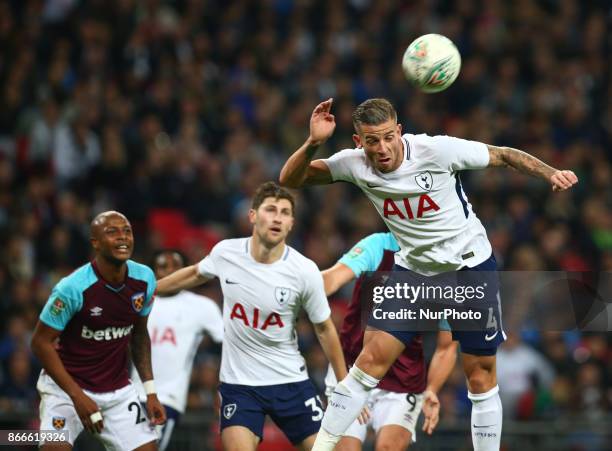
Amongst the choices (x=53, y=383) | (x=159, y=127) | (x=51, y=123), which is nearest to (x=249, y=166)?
(x=159, y=127)

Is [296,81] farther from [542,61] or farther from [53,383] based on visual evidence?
[53,383]

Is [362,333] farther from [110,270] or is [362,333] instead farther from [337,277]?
[110,270]

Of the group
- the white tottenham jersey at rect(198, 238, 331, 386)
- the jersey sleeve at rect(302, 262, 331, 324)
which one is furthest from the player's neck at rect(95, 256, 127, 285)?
the jersey sleeve at rect(302, 262, 331, 324)

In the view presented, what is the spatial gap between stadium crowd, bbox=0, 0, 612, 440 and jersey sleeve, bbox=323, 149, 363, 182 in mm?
4790

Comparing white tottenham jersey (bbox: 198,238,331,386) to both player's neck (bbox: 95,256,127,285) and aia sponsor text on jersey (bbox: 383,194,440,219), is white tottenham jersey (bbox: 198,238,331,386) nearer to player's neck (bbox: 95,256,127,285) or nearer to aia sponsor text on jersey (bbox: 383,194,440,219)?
player's neck (bbox: 95,256,127,285)

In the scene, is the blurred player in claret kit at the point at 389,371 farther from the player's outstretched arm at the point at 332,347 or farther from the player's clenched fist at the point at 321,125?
the player's clenched fist at the point at 321,125

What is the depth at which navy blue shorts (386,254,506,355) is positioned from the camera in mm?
7176

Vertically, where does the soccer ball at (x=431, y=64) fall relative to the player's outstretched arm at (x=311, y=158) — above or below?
above

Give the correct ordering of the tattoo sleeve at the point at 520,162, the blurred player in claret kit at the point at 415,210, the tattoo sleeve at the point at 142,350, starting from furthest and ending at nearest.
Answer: the tattoo sleeve at the point at 142,350 → the blurred player in claret kit at the point at 415,210 → the tattoo sleeve at the point at 520,162

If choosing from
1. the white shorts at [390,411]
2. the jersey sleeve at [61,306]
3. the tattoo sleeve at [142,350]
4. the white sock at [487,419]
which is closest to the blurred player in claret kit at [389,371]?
the white shorts at [390,411]

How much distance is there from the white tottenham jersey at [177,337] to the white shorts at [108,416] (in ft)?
3.92

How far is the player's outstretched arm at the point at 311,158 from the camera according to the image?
6906 mm

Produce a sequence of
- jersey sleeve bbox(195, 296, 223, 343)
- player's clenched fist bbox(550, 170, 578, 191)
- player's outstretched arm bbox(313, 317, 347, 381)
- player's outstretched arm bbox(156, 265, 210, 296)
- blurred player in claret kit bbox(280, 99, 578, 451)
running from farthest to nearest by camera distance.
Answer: jersey sleeve bbox(195, 296, 223, 343) → player's outstretched arm bbox(156, 265, 210, 296) → player's outstretched arm bbox(313, 317, 347, 381) → blurred player in claret kit bbox(280, 99, 578, 451) → player's clenched fist bbox(550, 170, 578, 191)

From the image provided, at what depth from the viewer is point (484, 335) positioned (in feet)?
23.5
